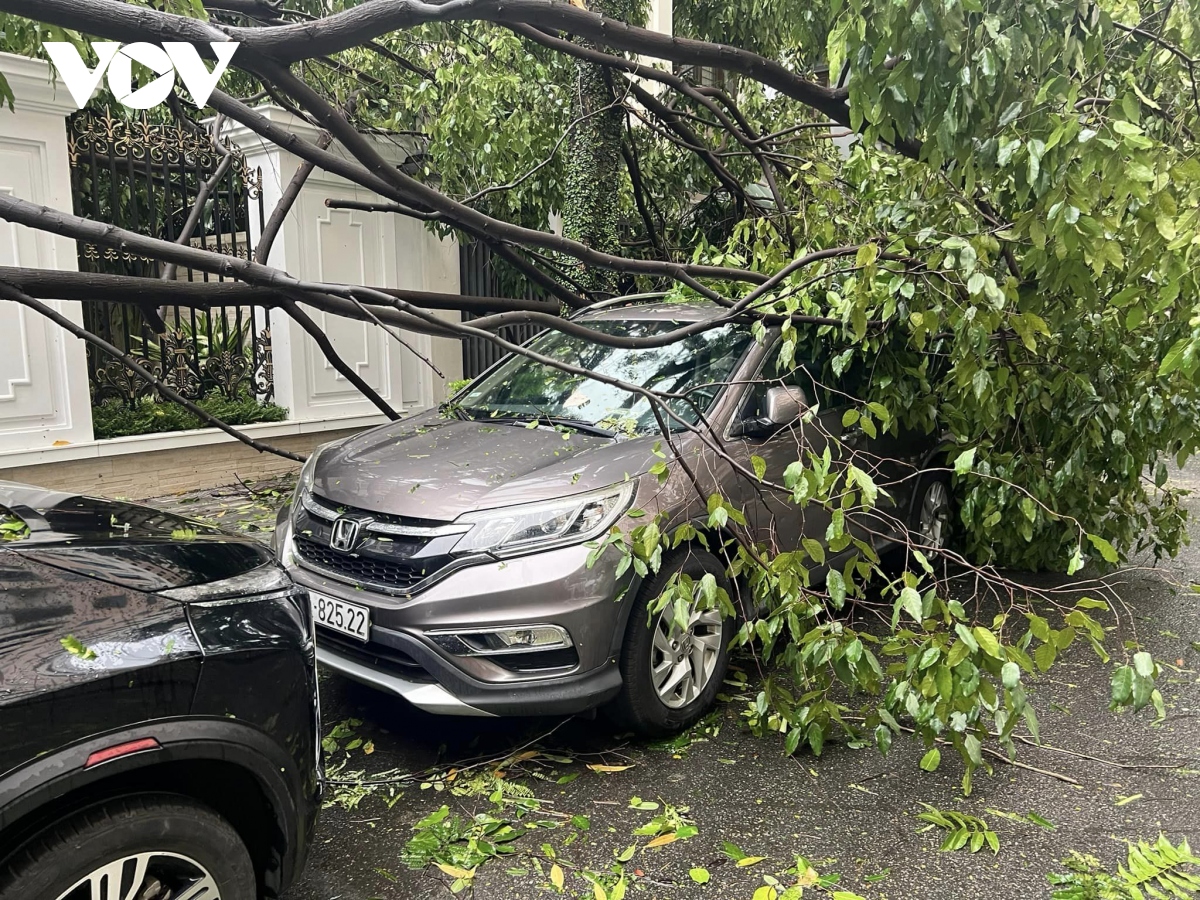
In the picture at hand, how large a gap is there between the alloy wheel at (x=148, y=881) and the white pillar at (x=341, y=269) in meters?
6.44

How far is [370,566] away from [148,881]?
4.98 ft

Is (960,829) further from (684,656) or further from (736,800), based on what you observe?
(684,656)

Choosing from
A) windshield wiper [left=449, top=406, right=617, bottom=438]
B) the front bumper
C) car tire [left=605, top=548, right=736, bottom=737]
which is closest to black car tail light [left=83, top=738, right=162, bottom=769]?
the front bumper

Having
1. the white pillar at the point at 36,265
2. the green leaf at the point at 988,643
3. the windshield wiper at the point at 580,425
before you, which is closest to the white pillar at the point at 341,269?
the white pillar at the point at 36,265

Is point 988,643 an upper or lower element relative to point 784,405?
lower

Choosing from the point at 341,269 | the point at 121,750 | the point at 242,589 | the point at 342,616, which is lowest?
the point at 342,616

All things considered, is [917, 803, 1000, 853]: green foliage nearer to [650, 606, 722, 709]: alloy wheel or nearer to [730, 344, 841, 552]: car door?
[650, 606, 722, 709]: alloy wheel

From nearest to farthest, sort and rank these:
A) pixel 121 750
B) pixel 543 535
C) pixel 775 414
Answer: pixel 121 750 < pixel 543 535 < pixel 775 414

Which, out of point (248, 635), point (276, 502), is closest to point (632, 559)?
point (248, 635)

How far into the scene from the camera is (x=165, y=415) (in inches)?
279

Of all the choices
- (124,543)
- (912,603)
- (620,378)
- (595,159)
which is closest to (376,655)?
(124,543)

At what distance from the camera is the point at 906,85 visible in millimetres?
3352

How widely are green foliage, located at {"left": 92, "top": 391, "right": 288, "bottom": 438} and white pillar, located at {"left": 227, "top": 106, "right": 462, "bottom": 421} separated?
365mm

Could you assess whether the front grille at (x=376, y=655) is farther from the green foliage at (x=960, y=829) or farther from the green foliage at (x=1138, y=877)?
the green foliage at (x=1138, y=877)
